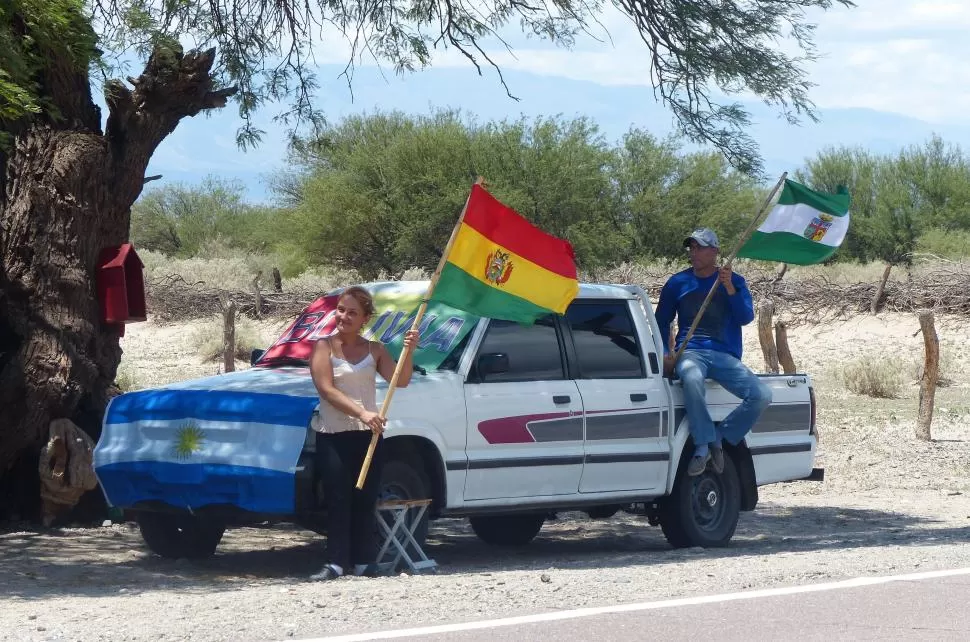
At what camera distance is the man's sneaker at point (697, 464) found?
10109mm

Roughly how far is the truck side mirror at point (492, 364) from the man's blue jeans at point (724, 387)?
1.55 meters

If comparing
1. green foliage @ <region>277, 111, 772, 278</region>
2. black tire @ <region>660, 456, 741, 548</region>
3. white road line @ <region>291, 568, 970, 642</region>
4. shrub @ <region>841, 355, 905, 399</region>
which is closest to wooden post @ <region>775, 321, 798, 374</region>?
shrub @ <region>841, 355, 905, 399</region>

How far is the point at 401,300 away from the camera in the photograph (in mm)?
9836

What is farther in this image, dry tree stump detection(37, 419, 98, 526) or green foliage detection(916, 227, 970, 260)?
green foliage detection(916, 227, 970, 260)

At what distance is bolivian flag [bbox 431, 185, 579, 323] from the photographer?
29.4 feet

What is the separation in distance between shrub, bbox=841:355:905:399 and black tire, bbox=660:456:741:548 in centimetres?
1344

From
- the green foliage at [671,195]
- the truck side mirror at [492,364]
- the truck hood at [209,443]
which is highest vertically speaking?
Result: the green foliage at [671,195]

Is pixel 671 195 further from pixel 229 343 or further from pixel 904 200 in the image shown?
pixel 229 343

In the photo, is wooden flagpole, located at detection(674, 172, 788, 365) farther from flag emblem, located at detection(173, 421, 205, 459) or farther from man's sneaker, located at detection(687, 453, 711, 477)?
flag emblem, located at detection(173, 421, 205, 459)

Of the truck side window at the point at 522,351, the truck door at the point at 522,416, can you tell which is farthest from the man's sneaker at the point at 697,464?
the truck side window at the point at 522,351

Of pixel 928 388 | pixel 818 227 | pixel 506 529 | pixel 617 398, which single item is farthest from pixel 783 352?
pixel 617 398

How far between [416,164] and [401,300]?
33.2m

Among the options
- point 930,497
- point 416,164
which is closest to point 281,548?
point 930,497

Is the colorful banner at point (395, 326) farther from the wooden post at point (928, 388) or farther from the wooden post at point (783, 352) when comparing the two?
the wooden post at point (783, 352)
